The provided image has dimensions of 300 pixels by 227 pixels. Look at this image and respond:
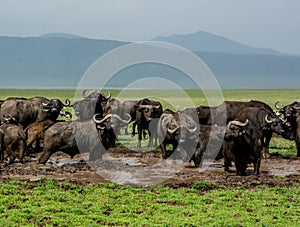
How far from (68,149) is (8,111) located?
Answer: 683cm

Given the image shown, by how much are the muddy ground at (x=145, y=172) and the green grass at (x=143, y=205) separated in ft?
2.82

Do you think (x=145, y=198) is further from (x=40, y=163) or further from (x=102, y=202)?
(x=40, y=163)

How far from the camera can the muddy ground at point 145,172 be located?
43.8 feet

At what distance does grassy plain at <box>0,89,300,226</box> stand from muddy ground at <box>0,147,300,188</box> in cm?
81

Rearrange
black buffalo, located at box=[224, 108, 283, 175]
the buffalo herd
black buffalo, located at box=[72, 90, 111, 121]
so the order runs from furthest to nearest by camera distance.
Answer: black buffalo, located at box=[72, 90, 111, 121] < the buffalo herd < black buffalo, located at box=[224, 108, 283, 175]

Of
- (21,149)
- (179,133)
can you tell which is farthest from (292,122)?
(21,149)

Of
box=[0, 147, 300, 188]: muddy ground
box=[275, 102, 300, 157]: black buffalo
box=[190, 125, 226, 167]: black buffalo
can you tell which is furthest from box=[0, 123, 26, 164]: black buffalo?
box=[275, 102, 300, 157]: black buffalo

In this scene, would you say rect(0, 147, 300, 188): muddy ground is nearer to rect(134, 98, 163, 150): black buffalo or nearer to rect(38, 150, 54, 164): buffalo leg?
rect(38, 150, 54, 164): buffalo leg

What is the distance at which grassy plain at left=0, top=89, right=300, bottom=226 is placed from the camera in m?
9.39

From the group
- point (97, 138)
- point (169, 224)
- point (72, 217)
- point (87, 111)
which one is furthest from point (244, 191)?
point (87, 111)

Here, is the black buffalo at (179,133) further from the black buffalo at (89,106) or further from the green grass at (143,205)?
the black buffalo at (89,106)

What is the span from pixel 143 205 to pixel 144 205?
26 mm

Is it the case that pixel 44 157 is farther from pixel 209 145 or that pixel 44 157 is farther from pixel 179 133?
pixel 209 145

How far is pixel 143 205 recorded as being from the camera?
10680 millimetres
